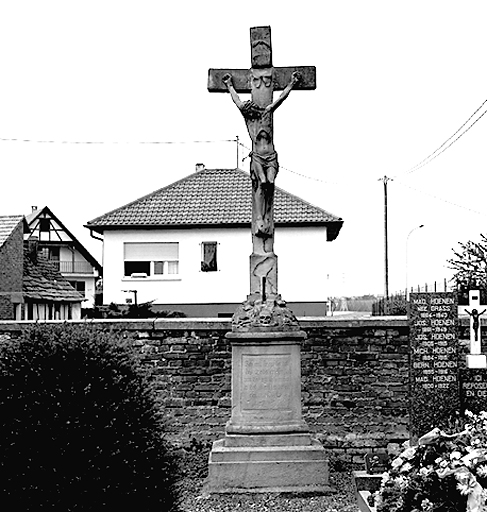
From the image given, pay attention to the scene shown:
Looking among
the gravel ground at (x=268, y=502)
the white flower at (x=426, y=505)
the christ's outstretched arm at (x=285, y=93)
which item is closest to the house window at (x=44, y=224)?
the christ's outstretched arm at (x=285, y=93)

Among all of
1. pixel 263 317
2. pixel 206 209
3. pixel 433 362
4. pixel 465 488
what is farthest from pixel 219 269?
pixel 465 488

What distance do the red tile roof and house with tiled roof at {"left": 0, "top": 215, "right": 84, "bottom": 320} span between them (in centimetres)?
223

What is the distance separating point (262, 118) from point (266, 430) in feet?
10.8

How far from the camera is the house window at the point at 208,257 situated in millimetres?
28375

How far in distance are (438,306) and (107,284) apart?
65.1 feet

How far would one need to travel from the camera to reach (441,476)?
445 cm

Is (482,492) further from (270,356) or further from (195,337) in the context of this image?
(195,337)

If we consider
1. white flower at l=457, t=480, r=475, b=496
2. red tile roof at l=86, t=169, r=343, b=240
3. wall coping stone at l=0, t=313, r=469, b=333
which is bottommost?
white flower at l=457, t=480, r=475, b=496

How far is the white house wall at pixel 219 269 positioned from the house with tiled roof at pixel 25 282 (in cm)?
181

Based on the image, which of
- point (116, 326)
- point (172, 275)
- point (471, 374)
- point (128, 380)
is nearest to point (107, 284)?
point (172, 275)

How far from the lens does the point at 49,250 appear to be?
52812 millimetres

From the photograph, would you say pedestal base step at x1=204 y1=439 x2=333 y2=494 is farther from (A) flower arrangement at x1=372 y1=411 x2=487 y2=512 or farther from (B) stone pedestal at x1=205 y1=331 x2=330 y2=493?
(A) flower arrangement at x1=372 y1=411 x2=487 y2=512

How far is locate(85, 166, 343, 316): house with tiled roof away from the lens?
27.8 meters

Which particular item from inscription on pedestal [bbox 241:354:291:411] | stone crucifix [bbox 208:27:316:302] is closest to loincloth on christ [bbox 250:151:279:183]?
stone crucifix [bbox 208:27:316:302]
